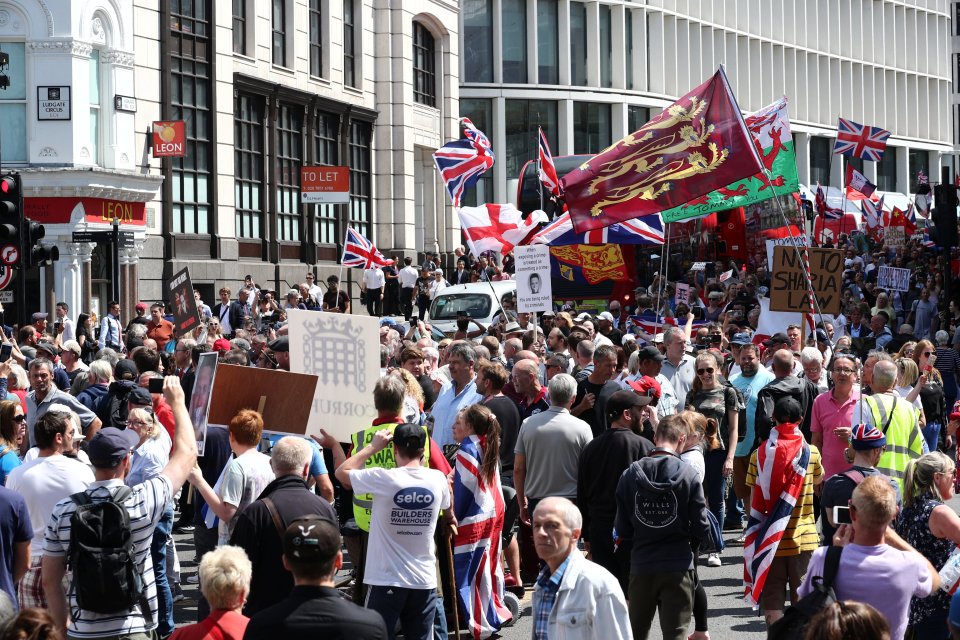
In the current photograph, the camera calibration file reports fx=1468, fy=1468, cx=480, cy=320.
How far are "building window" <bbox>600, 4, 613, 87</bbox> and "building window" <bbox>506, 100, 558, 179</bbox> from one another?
327cm

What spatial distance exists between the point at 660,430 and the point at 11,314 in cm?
2341

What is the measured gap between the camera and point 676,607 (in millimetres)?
8148

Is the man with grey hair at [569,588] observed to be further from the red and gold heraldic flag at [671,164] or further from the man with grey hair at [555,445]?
the red and gold heraldic flag at [671,164]

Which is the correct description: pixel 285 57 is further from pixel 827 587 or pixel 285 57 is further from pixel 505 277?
pixel 827 587

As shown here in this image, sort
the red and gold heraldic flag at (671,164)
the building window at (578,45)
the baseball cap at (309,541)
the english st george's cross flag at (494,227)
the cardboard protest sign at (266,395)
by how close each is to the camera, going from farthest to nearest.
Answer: the building window at (578,45)
the english st george's cross flag at (494,227)
the red and gold heraldic flag at (671,164)
the cardboard protest sign at (266,395)
the baseball cap at (309,541)

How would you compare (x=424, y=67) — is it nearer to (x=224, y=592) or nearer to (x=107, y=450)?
(x=107, y=450)

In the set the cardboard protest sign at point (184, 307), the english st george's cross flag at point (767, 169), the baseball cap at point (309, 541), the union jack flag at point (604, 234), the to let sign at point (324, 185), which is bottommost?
the baseball cap at point (309, 541)

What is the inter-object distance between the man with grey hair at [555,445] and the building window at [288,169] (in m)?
27.4

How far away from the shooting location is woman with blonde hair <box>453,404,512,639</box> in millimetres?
9492

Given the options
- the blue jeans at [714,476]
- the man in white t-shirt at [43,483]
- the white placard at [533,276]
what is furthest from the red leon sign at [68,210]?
the man in white t-shirt at [43,483]

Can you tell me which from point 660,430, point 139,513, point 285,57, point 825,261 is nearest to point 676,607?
point 660,430

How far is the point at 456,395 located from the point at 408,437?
11.4 ft

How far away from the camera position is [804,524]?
30.9ft

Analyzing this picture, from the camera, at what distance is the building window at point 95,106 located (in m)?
30.0
